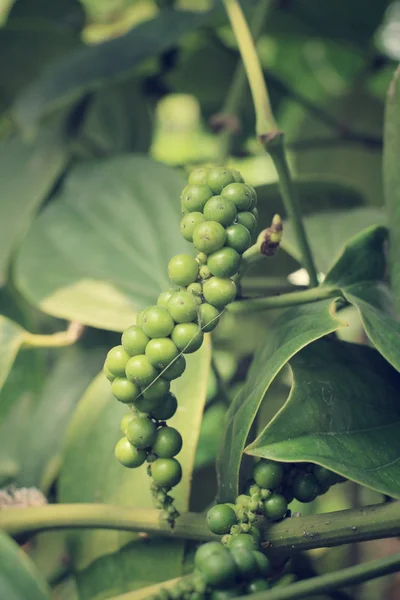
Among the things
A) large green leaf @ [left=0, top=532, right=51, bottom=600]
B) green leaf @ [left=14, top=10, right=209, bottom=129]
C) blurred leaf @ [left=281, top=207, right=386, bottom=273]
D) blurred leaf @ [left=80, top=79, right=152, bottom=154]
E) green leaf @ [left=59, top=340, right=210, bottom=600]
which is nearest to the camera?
large green leaf @ [left=0, top=532, right=51, bottom=600]

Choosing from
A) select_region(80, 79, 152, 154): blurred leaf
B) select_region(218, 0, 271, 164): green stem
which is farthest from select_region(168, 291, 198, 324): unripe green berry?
select_region(80, 79, 152, 154): blurred leaf

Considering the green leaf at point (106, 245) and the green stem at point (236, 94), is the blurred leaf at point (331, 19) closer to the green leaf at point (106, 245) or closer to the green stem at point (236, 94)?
the green stem at point (236, 94)

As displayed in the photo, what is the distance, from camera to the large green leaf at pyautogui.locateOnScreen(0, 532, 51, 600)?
1.02 feet

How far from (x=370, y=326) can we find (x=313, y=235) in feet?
0.78

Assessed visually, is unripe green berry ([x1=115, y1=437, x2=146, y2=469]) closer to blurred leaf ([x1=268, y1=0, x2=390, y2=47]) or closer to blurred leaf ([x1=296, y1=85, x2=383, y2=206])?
blurred leaf ([x1=296, y1=85, x2=383, y2=206])

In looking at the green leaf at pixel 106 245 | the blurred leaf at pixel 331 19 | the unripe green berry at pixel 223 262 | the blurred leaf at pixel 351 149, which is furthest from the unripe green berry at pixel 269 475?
the blurred leaf at pixel 331 19

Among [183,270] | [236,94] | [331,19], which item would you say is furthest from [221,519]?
[331,19]

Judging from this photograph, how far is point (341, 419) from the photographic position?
0.39m

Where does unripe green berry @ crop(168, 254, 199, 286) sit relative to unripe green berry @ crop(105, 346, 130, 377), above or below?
above

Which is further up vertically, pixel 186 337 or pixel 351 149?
pixel 186 337

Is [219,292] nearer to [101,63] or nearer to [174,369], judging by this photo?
[174,369]

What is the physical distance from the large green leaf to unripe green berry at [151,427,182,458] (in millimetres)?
96

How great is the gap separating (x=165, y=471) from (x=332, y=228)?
34cm

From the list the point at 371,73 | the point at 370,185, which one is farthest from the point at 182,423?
the point at 371,73
